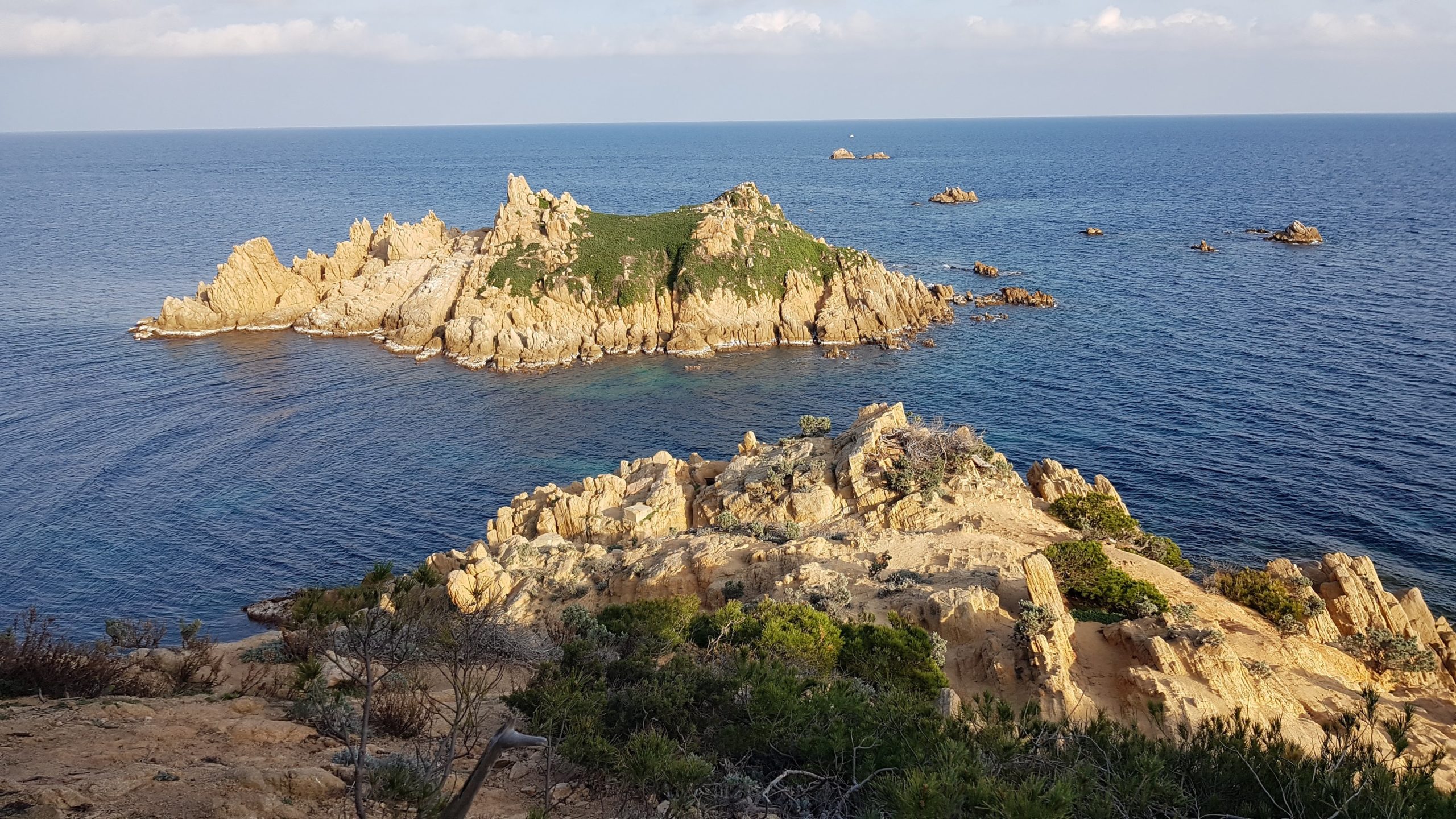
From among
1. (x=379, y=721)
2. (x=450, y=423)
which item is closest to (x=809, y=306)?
(x=450, y=423)

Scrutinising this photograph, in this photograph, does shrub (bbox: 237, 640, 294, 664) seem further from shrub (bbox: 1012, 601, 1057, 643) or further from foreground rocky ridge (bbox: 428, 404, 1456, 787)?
shrub (bbox: 1012, 601, 1057, 643)

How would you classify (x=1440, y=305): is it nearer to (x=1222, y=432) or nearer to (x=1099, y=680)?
(x=1222, y=432)

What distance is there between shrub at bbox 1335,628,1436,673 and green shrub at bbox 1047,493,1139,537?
29.9 feet

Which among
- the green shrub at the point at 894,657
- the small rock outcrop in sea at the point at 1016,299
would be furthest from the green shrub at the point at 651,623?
the small rock outcrop in sea at the point at 1016,299

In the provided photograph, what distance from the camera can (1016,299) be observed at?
293 ft

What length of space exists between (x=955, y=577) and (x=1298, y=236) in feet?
373

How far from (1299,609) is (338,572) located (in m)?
43.2

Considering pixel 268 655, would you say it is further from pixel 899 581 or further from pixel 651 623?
pixel 899 581

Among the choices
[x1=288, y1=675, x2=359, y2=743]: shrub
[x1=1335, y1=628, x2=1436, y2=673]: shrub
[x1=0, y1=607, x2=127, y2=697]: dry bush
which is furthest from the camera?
[x1=1335, y1=628, x2=1436, y2=673]: shrub

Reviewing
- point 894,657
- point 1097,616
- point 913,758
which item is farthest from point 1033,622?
point 913,758

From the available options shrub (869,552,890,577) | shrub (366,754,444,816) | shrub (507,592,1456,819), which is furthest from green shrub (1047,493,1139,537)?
shrub (366,754,444,816)

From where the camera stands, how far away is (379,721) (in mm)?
16844

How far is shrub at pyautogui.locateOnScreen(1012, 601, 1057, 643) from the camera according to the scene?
23.4 m

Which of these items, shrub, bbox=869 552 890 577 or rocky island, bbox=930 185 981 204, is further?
rocky island, bbox=930 185 981 204
